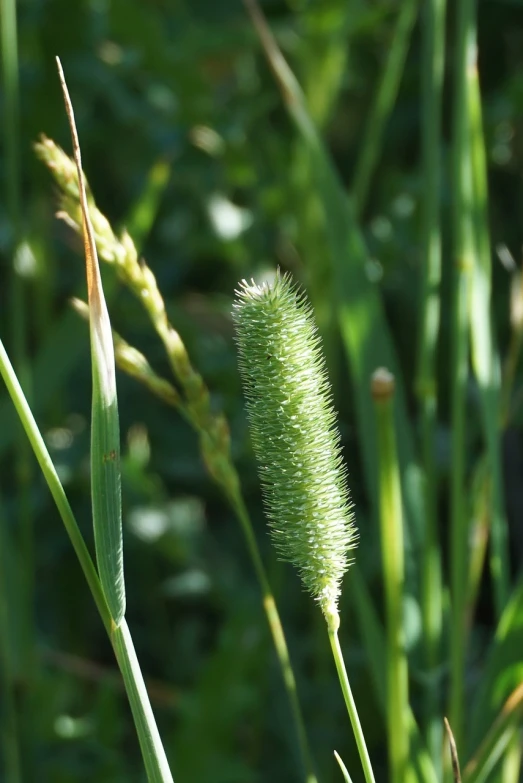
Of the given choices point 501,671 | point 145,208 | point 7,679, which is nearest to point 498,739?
point 501,671

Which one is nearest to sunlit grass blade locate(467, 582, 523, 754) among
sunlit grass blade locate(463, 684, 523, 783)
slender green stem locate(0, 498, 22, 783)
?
sunlit grass blade locate(463, 684, 523, 783)

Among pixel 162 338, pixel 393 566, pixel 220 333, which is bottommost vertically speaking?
Result: pixel 393 566

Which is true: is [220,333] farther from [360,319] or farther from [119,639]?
[119,639]

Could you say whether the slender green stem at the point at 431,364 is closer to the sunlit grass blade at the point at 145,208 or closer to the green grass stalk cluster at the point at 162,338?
the green grass stalk cluster at the point at 162,338

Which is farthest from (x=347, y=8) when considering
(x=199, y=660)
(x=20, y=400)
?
(x=20, y=400)

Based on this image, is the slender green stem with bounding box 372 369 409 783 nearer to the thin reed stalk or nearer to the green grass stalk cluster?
the green grass stalk cluster

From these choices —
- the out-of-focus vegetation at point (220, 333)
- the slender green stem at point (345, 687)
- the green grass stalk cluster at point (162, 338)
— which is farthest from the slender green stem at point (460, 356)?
the slender green stem at point (345, 687)

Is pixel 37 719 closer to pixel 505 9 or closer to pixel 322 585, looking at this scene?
pixel 322 585
